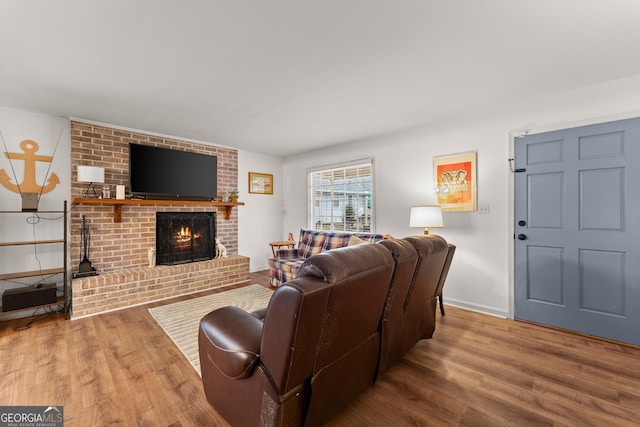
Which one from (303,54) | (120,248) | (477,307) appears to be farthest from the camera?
(120,248)

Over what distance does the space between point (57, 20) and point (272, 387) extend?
2.51m

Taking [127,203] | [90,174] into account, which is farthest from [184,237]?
[90,174]

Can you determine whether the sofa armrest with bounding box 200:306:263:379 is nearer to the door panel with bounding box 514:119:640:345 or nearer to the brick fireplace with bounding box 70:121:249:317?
the brick fireplace with bounding box 70:121:249:317

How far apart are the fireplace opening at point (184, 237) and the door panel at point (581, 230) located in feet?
14.6

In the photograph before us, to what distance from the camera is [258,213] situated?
18.3 ft

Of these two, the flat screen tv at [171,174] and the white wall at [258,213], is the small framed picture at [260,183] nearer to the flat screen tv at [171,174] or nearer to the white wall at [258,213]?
the white wall at [258,213]

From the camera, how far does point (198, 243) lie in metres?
4.54

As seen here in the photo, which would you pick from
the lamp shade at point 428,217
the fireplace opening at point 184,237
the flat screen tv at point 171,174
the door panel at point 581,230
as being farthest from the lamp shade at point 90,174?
the door panel at point 581,230

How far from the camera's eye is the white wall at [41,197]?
10.4 feet

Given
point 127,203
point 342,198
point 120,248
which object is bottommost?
point 120,248

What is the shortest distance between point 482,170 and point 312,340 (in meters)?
3.09

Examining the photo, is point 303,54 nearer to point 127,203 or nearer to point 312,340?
point 312,340

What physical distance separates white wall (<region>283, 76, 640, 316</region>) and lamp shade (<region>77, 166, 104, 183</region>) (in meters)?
3.77

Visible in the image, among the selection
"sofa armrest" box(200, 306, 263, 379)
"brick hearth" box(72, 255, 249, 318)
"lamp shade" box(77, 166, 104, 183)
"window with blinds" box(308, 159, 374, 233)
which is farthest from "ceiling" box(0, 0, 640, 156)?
"brick hearth" box(72, 255, 249, 318)
